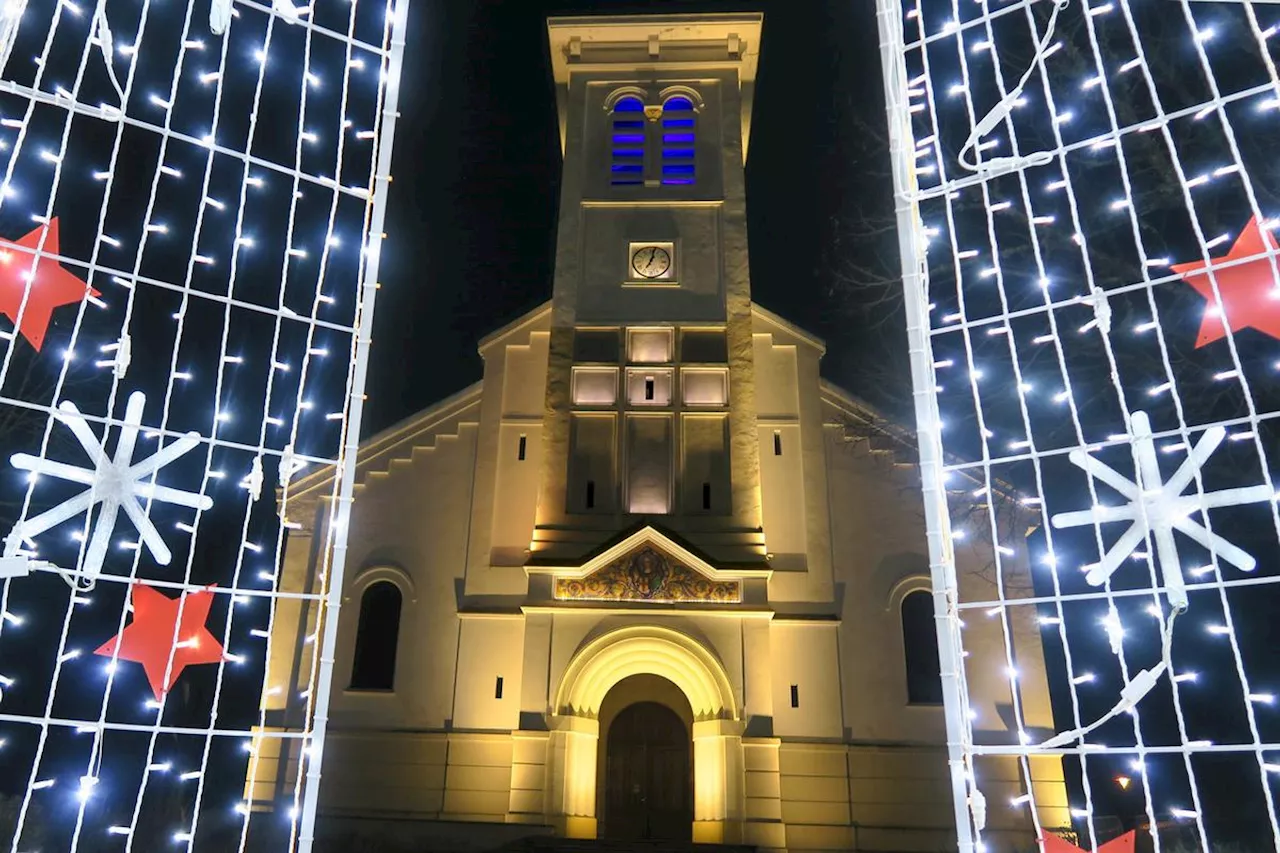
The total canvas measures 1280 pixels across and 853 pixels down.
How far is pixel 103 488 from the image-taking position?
4.55 meters

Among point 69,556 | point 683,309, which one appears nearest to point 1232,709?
point 683,309

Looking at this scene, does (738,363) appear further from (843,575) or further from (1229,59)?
(1229,59)

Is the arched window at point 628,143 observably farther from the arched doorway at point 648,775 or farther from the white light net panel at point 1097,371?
the arched doorway at point 648,775

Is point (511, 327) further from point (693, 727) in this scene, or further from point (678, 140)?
point (693, 727)

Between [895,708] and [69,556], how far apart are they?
1195 cm

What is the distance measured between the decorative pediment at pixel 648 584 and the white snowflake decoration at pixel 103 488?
10.3m

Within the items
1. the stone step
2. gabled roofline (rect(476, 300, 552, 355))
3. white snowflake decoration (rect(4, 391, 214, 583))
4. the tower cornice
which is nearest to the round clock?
gabled roofline (rect(476, 300, 552, 355))

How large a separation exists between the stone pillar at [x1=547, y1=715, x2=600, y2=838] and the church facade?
0.03 m

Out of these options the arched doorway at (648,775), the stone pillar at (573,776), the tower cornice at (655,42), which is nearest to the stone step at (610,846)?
the stone pillar at (573,776)

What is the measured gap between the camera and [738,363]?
16.5 metres

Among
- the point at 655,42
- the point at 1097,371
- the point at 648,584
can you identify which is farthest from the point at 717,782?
the point at 655,42

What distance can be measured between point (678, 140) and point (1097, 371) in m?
9.06

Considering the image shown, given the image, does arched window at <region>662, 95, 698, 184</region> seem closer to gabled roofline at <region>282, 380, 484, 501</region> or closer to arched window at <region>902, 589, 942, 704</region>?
gabled roofline at <region>282, 380, 484, 501</region>

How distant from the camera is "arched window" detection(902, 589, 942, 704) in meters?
15.3
